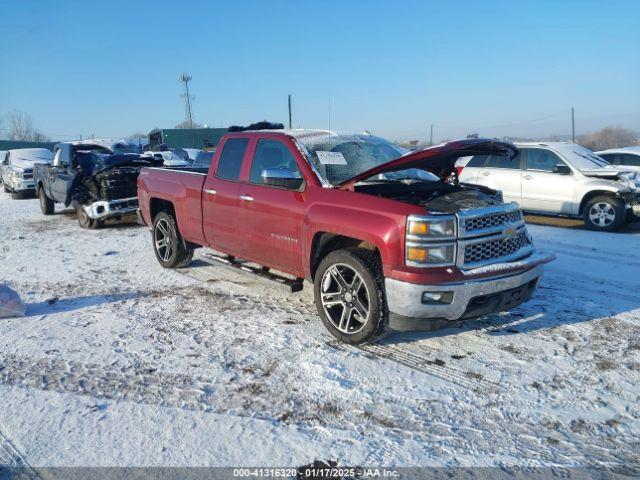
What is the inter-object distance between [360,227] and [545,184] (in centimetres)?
778

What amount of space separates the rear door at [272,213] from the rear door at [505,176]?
672 centimetres

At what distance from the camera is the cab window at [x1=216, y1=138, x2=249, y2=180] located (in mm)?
5750

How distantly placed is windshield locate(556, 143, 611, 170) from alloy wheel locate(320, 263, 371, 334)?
791 cm

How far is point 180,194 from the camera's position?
6.64m

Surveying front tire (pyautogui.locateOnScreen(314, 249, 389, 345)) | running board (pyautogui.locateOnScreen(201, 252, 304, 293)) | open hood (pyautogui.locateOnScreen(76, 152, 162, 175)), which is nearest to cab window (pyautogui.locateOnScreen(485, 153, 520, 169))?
open hood (pyautogui.locateOnScreen(76, 152, 162, 175))

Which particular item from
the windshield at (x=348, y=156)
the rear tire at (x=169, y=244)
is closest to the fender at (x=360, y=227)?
the windshield at (x=348, y=156)

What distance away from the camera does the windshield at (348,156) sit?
497cm

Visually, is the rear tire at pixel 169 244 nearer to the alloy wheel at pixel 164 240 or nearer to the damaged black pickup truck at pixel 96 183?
the alloy wheel at pixel 164 240

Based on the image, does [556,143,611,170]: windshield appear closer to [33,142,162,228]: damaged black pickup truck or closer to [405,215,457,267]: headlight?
[405,215,457,267]: headlight

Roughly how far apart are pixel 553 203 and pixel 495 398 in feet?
26.2

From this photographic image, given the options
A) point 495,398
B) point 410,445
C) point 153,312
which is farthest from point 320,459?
point 153,312

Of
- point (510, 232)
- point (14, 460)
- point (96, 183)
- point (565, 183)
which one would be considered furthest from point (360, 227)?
point (96, 183)

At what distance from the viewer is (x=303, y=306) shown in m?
5.52

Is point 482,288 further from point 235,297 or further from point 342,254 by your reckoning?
point 235,297
